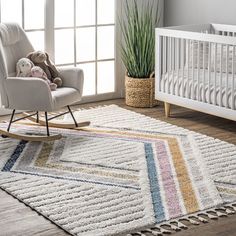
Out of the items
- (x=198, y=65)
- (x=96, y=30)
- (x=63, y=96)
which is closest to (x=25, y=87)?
(x=63, y=96)

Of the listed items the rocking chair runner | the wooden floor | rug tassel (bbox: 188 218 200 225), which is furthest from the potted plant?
rug tassel (bbox: 188 218 200 225)

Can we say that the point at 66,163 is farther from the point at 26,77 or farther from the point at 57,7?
the point at 57,7

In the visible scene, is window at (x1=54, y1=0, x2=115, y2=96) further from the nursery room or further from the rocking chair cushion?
the rocking chair cushion

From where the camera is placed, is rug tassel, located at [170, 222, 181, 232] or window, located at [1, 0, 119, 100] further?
window, located at [1, 0, 119, 100]

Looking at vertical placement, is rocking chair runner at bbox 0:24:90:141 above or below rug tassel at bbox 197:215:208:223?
above

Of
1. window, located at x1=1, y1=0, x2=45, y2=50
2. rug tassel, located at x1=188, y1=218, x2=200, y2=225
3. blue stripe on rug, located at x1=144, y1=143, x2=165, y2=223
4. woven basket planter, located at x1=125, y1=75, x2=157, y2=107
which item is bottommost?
rug tassel, located at x1=188, y1=218, x2=200, y2=225

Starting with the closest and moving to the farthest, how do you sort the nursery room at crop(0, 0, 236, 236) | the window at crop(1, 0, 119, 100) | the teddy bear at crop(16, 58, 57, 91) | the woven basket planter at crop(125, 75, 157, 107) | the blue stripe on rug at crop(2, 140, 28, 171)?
the nursery room at crop(0, 0, 236, 236) → the blue stripe on rug at crop(2, 140, 28, 171) → the teddy bear at crop(16, 58, 57, 91) → the window at crop(1, 0, 119, 100) → the woven basket planter at crop(125, 75, 157, 107)

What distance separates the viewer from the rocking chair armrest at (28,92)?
446cm

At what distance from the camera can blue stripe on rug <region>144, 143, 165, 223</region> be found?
3.33 metres

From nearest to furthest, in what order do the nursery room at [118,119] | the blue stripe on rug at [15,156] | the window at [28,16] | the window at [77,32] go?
the nursery room at [118,119] → the blue stripe on rug at [15,156] → the window at [28,16] → the window at [77,32]

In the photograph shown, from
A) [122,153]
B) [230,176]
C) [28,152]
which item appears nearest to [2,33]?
[28,152]

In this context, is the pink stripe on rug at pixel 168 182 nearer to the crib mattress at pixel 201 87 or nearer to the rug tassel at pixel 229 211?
the rug tassel at pixel 229 211

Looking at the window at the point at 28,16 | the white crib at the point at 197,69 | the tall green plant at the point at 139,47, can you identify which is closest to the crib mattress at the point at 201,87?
the white crib at the point at 197,69

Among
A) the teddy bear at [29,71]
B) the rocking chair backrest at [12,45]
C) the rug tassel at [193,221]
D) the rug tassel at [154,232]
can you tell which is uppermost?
the rocking chair backrest at [12,45]
